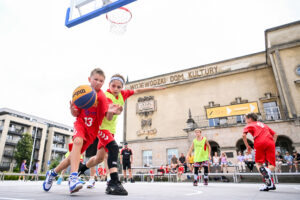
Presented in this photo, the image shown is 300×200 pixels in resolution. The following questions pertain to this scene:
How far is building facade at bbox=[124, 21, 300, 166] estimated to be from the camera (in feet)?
59.5

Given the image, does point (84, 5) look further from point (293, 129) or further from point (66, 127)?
point (66, 127)

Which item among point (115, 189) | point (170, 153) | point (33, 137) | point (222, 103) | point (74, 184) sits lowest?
point (115, 189)

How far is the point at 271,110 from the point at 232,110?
4.21 meters

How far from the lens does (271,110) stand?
2006 centimetres

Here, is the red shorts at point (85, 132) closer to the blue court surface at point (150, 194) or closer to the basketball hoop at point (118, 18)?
the blue court surface at point (150, 194)

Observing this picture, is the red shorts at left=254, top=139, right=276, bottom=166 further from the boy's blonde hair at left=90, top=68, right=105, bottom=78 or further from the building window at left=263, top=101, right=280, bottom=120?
the building window at left=263, top=101, right=280, bottom=120

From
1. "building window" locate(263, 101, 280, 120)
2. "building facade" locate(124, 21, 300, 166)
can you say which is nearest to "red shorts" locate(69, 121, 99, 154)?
"building facade" locate(124, 21, 300, 166)

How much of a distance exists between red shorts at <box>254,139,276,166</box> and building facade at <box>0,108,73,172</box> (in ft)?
162

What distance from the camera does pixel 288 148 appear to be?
61.3ft

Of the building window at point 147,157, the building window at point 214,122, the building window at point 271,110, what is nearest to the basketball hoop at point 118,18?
the building window at point 214,122

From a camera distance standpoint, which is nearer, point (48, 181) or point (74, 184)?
point (74, 184)

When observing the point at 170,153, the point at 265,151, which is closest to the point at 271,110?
the point at 170,153

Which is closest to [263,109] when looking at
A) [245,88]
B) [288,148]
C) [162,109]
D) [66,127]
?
[245,88]

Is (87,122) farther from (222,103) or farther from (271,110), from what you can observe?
(271,110)
